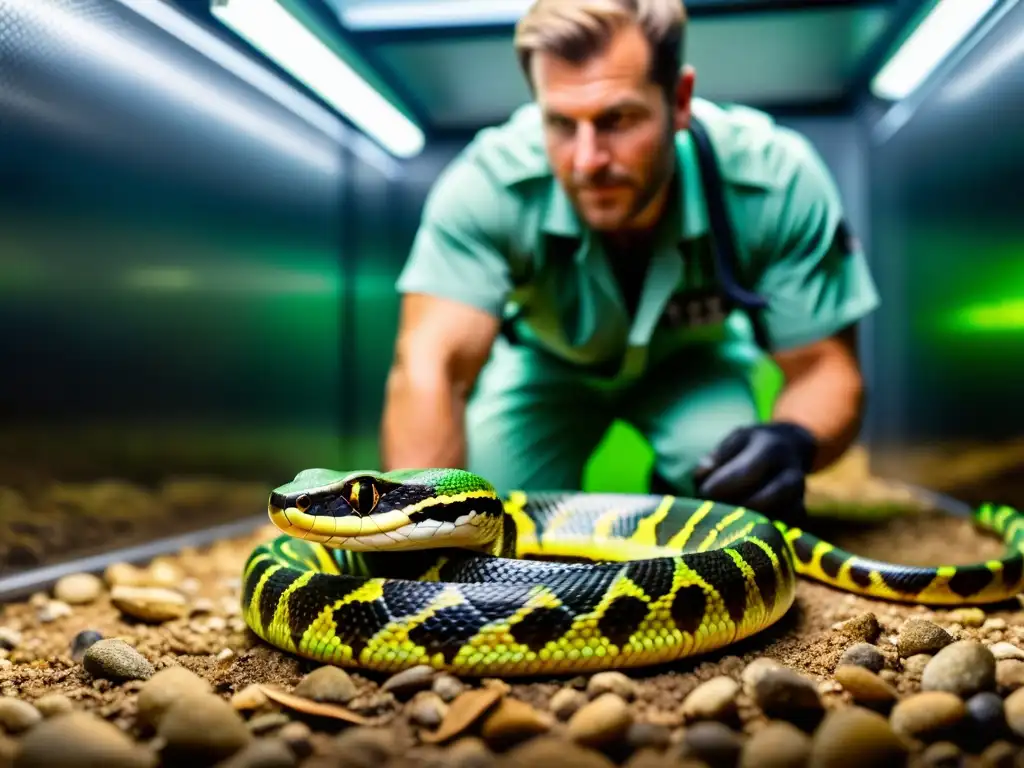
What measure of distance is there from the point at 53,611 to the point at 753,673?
1.67 metres

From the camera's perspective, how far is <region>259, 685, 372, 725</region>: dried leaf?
128 centimetres

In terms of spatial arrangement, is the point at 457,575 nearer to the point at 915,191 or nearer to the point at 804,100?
the point at 804,100

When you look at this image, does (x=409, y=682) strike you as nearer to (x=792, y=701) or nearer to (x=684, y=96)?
(x=792, y=701)

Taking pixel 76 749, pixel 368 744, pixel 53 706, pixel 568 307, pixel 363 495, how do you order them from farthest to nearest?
pixel 568 307, pixel 363 495, pixel 53 706, pixel 368 744, pixel 76 749

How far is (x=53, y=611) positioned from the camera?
2.05m

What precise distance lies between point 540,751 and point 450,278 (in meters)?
1.96

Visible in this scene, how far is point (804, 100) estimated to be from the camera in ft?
10.4

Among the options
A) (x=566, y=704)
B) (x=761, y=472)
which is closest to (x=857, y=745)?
(x=566, y=704)

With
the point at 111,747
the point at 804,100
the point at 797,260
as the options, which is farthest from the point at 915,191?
the point at 111,747

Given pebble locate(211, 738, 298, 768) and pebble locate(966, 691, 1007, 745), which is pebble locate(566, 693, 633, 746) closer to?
pebble locate(211, 738, 298, 768)

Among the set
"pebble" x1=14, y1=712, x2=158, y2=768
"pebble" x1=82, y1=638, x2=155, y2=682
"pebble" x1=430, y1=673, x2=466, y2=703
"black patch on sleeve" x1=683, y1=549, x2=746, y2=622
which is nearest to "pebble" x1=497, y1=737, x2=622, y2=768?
"pebble" x1=430, y1=673, x2=466, y2=703

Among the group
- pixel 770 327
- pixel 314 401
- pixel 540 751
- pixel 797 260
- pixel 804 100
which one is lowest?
pixel 540 751

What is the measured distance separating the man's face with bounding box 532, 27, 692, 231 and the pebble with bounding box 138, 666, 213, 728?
1.70 metres

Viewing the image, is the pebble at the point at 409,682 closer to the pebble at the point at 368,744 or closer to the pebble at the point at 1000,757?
the pebble at the point at 368,744
